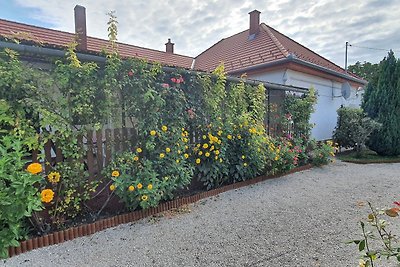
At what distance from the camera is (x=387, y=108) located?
879 cm

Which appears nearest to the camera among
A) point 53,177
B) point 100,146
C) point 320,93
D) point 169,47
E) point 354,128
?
point 53,177

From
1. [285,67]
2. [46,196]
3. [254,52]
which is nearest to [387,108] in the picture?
[285,67]

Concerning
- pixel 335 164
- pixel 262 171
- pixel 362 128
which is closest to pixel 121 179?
pixel 262 171

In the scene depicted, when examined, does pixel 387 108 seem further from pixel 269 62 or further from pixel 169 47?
pixel 169 47

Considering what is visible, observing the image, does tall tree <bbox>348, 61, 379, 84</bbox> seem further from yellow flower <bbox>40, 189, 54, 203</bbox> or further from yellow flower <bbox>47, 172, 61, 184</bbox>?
yellow flower <bbox>40, 189, 54, 203</bbox>

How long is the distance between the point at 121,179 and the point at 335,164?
687cm

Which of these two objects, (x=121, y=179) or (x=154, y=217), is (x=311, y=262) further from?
(x=121, y=179)

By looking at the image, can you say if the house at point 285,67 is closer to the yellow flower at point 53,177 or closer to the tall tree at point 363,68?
the yellow flower at point 53,177

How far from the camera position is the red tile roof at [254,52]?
9.65m

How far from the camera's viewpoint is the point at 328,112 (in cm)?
1086

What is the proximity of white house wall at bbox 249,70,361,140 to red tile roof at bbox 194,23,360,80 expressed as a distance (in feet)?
1.98

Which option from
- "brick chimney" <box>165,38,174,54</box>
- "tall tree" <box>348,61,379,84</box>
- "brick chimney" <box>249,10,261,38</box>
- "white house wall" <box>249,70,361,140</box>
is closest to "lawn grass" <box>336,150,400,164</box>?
"white house wall" <box>249,70,361,140</box>

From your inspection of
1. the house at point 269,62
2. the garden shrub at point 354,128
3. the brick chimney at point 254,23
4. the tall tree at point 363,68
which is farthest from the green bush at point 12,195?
the tall tree at point 363,68

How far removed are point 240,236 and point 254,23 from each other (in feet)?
38.7
